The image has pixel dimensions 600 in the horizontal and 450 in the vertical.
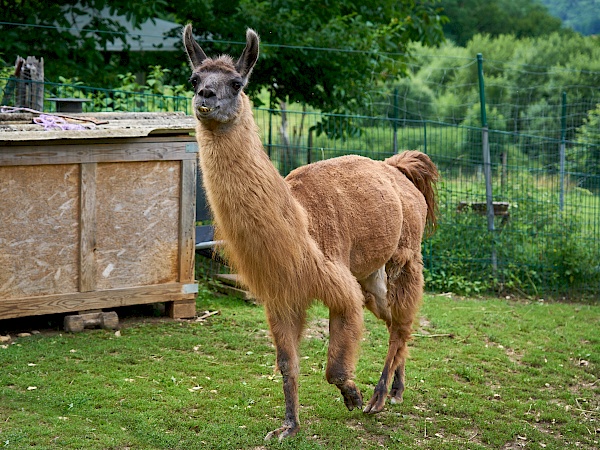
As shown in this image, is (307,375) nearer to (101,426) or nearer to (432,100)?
(101,426)

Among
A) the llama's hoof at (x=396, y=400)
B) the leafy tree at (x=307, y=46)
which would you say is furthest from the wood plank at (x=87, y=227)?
the leafy tree at (x=307, y=46)

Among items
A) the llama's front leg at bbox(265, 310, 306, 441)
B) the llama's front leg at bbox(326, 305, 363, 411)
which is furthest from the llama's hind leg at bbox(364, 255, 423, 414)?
the llama's front leg at bbox(265, 310, 306, 441)

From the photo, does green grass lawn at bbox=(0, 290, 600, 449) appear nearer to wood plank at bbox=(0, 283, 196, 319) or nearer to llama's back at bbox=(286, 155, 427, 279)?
wood plank at bbox=(0, 283, 196, 319)

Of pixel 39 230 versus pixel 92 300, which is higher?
pixel 39 230

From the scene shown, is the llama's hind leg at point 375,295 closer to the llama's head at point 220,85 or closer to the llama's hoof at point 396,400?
the llama's hoof at point 396,400

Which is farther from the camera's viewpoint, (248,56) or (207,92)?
(248,56)

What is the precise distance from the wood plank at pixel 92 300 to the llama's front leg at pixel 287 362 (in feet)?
8.67

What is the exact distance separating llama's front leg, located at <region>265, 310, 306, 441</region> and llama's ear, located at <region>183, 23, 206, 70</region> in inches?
62.9

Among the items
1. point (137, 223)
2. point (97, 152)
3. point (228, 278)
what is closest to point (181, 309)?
point (137, 223)

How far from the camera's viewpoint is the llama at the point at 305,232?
4.62 m

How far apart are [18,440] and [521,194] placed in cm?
733

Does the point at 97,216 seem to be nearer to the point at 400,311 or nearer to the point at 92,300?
the point at 92,300

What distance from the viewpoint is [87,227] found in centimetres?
720

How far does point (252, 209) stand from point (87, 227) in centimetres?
298
